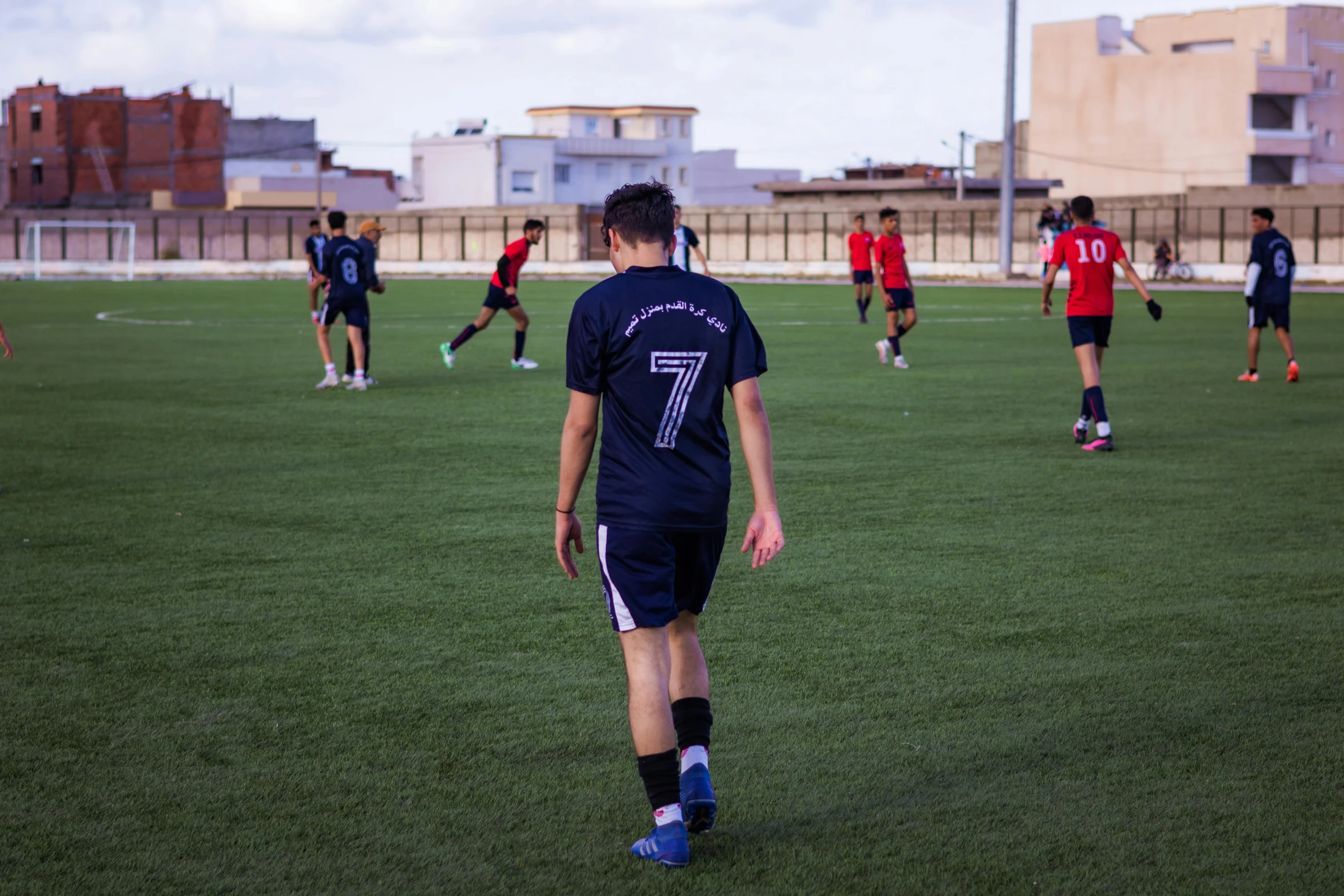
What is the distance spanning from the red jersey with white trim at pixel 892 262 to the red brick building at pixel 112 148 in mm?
82896

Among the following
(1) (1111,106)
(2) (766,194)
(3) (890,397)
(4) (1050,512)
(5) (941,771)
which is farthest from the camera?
(2) (766,194)

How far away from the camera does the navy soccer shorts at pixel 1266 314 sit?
53.7ft

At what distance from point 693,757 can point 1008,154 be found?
43.6 m

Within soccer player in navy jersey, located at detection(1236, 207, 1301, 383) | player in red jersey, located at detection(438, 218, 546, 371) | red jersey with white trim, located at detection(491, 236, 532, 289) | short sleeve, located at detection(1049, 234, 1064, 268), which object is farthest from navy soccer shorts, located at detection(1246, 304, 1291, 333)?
red jersey with white trim, located at detection(491, 236, 532, 289)

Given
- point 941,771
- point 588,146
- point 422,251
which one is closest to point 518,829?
point 941,771

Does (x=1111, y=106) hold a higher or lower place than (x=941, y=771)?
higher

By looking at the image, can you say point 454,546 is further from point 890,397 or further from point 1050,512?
point 890,397

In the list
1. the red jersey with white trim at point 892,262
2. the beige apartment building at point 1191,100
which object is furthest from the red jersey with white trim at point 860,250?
the beige apartment building at point 1191,100

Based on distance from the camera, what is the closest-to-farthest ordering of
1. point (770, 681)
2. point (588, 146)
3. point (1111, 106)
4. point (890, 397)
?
point (770, 681), point (890, 397), point (1111, 106), point (588, 146)

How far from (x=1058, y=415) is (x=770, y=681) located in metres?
8.75

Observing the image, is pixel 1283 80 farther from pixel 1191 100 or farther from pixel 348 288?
pixel 348 288

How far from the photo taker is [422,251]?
6384 centimetres

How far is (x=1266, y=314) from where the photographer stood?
16.5 metres

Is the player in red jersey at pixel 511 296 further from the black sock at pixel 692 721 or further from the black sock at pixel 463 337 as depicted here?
the black sock at pixel 692 721
